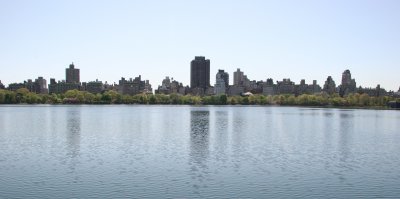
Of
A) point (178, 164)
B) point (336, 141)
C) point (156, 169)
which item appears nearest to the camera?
point (156, 169)

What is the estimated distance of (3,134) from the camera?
66.1 m

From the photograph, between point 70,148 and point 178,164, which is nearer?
point 178,164

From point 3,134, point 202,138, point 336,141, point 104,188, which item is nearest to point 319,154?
point 336,141

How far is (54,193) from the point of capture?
2877 centimetres

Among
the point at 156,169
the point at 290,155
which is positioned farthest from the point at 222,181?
the point at 290,155

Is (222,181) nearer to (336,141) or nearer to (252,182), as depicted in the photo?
(252,182)

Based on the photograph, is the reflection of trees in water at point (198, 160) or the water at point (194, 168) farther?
the reflection of trees in water at point (198, 160)

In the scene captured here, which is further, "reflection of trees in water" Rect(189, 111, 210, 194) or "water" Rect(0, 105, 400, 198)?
"reflection of trees in water" Rect(189, 111, 210, 194)

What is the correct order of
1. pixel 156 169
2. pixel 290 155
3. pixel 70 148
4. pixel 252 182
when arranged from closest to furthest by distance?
pixel 252 182 → pixel 156 169 → pixel 290 155 → pixel 70 148

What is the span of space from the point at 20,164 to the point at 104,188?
13.0 meters

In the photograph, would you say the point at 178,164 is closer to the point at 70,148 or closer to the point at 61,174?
the point at 61,174

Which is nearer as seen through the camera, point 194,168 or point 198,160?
point 194,168

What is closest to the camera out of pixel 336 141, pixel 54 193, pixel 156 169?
pixel 54 193

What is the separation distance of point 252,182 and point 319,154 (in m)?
18.2
